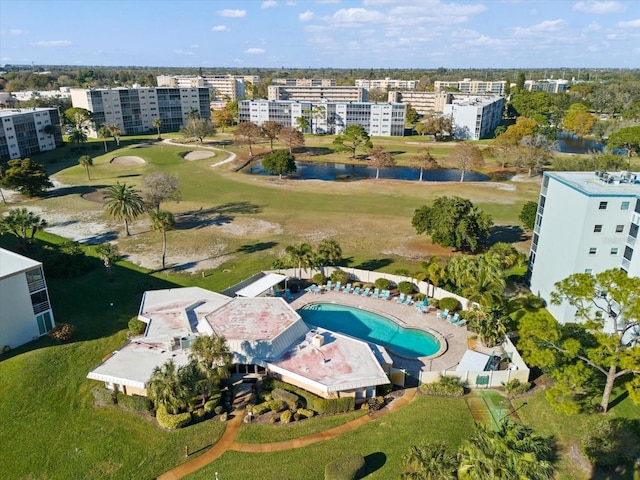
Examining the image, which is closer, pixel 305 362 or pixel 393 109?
pixel 305 362

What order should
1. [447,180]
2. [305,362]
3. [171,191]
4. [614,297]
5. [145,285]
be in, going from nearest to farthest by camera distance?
[614,297] → [305,362] → [145,285] → [171,191] → [447,180]

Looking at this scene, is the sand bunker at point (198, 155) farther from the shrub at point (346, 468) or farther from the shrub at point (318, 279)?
the shrub at point (346, 468)

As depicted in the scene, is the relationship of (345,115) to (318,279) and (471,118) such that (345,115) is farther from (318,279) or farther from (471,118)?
(318,279)

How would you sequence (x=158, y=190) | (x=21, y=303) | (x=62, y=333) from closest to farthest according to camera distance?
(x=21, y=303)
(x=62, y=333)
(x=158, y=190)

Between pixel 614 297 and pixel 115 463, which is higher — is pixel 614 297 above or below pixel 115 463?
above

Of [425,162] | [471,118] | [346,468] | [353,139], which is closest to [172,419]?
[346,468]

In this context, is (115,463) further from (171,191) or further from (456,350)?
(171,191)

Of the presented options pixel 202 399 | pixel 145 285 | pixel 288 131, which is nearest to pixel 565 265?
pixel 202 399
